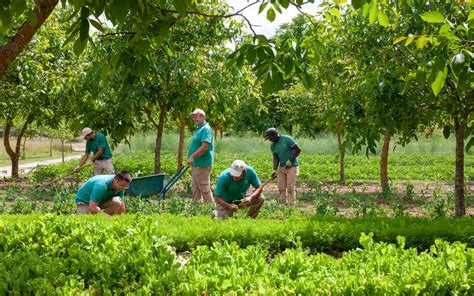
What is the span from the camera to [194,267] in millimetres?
3715

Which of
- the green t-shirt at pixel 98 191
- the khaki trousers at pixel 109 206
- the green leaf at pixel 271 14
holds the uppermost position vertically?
the green leaf at pixel 271 14

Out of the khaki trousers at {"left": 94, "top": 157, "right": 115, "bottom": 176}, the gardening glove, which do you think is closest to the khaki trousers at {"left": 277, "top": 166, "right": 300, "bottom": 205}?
the gardening glove

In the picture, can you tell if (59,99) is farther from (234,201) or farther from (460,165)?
(460,165)

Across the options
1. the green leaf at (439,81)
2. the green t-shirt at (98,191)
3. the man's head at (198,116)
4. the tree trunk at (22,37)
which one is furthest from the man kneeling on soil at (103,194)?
the green leaf at (439,81)

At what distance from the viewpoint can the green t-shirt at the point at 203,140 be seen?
891 cm

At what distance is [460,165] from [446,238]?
286 centimetres

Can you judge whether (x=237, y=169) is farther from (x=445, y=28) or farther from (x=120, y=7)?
(x=120, y=7)

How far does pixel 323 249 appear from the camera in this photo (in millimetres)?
6359

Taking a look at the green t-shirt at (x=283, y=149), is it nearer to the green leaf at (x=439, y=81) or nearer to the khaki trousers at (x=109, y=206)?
the khaki trousers at (x=109, y=206)

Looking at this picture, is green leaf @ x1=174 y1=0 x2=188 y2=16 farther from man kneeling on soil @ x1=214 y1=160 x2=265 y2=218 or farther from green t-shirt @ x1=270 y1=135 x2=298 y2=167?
green t-shirt @ x1=270 y1=135 x2=298 y2=167

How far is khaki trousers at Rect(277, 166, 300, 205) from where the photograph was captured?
33.1 feet

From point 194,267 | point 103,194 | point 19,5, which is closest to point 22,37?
point 19,5

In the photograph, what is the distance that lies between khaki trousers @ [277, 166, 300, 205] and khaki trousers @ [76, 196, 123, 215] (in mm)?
3679

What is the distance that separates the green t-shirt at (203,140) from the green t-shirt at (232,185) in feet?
5.04
